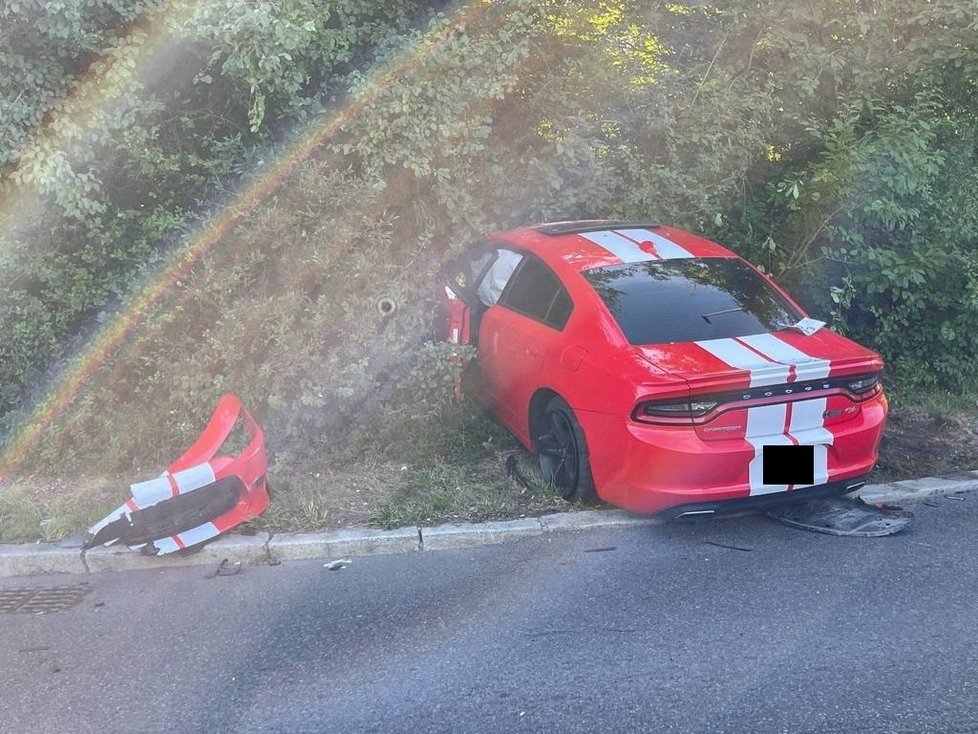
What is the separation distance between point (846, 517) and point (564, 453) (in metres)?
1.60

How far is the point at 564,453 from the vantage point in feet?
16.8

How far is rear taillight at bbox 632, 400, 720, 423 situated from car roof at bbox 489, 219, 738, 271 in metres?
1.22

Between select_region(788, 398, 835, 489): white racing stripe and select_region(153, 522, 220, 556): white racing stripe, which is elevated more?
select_region(788, 398, 835, 489): white racing stripe

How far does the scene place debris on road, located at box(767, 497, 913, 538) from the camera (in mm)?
4770

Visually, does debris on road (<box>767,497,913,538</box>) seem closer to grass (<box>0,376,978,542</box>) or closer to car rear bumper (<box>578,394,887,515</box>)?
car rear bumper (<box>578,394,887,515</box>)

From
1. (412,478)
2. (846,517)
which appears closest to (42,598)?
(412,478)

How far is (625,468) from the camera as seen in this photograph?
4477mm

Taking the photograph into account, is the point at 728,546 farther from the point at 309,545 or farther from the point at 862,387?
the point at 309,545

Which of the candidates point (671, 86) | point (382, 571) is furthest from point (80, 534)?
point (671, 86)

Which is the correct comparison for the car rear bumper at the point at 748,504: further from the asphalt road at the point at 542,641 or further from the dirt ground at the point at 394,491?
the dirt ground at the point at 394,491

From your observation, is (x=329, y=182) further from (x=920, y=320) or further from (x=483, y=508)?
(x=920, y=320)

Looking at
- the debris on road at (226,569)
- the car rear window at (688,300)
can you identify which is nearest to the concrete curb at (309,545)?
the debris on road at (226,569)

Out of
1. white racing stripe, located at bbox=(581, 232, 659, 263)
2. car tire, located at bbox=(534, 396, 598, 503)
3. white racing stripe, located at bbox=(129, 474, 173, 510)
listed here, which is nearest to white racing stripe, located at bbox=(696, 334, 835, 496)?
car tire, located at bbox=(534, 396, 598, 503)

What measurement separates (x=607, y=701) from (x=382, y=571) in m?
1.60
